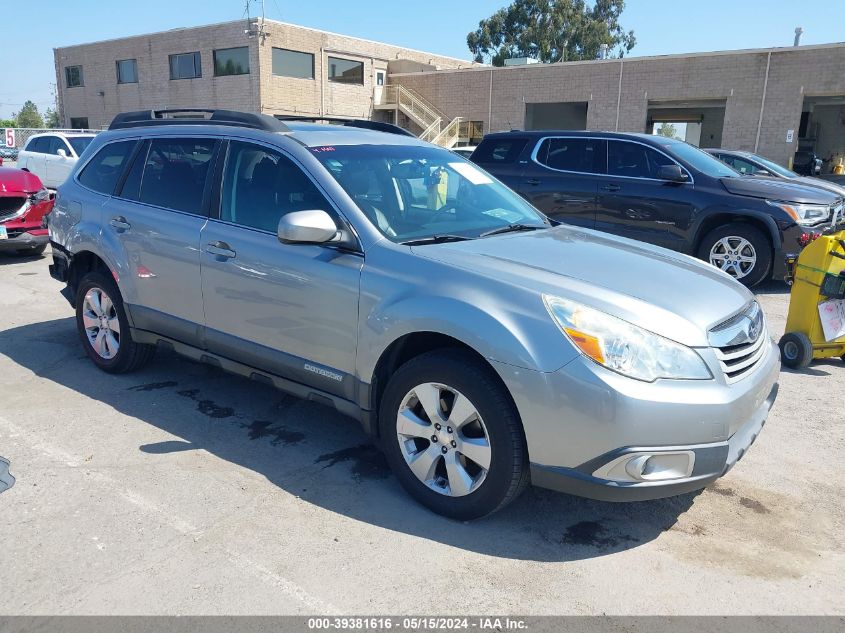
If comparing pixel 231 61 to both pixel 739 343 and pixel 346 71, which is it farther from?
pixel 739 343

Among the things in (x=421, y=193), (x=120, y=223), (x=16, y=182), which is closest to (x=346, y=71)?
(x=16, y=182)

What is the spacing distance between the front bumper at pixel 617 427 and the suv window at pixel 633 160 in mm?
6688

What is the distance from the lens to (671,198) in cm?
894

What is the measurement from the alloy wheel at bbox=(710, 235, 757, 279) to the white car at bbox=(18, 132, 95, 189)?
520 inches

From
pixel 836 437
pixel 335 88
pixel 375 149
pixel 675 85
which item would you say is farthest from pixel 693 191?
pixel 335 88

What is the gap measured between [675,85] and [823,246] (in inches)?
985

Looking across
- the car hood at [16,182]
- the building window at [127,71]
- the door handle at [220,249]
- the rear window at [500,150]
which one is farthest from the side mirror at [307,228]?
the building window at [127,71]

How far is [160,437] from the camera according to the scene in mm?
4277

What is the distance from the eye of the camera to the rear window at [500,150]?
33.6 feet

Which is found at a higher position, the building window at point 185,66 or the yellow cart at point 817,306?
the building window at point 185,66

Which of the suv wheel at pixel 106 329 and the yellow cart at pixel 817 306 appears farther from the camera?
the yellow cart at pixel 817 306

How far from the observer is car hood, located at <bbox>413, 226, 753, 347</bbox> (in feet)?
10.00

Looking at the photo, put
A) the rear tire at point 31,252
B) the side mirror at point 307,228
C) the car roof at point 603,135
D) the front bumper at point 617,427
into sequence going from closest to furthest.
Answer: the front bumper at point 617,427 < the side mirror at point 307,228 < the car roof at point 603,135 < the rear tire at point 31,252

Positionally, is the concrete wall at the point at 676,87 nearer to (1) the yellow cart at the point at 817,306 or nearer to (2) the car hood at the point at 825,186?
(2) the car hood at the point at 825,186
